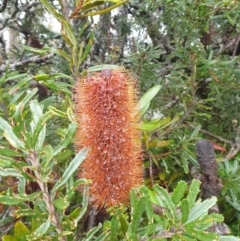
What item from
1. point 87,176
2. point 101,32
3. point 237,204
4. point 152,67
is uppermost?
point 101,32

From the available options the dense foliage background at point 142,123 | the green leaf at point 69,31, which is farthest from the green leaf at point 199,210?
the green leaf at point 69,31

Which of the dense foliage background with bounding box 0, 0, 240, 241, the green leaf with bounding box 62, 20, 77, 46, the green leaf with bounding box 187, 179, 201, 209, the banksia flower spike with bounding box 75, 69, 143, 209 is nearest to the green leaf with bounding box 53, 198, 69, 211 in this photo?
the dense foliage background with bounding box 0, 0, 240, 241

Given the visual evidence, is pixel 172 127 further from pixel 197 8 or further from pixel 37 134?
pixel 37 134

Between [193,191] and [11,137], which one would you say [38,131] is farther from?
[193,191]

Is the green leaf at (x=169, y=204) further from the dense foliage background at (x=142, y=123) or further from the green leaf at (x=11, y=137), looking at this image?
the green leaf at (x=11, y=137)

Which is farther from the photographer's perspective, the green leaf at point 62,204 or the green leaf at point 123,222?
the green leaf at point 123,222

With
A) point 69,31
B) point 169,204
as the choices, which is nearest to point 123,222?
point 169,204

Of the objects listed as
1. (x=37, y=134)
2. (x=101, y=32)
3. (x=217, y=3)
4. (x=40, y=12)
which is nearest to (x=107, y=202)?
(x=37, y=134)
